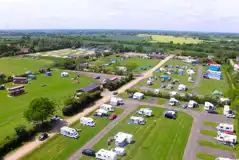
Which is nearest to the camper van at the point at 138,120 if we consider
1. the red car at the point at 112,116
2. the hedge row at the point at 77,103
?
the red car at the point at 112,116

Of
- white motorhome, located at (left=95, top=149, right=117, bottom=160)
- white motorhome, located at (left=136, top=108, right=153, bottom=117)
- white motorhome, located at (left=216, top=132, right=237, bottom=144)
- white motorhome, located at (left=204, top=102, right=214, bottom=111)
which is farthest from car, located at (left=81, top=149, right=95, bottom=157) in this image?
white motorhome, located at (left=204, top=102, right=214, bottom=111)

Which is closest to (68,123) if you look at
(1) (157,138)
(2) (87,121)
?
(2) (87,121)

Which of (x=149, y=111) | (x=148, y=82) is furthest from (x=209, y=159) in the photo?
(x=148, y=82)

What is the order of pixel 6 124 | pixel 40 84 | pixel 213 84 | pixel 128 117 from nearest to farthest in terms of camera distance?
pixel 6 124 < pixel 128 117 < pixel 40 84 < pixel 213 84

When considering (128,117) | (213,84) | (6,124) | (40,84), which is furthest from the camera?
(213,84)

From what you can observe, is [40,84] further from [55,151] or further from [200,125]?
[200,125]
